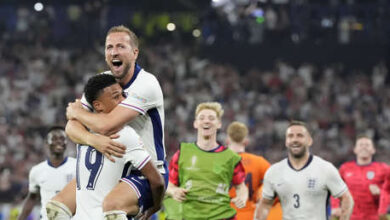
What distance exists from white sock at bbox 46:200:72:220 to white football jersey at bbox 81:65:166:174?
0.77 meters

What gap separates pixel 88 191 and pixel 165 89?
17253mm

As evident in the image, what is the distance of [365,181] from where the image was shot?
37.6 ft

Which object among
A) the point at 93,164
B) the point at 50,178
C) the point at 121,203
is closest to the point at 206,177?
the point at 50,178

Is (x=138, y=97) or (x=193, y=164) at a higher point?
(x=138, y=97)

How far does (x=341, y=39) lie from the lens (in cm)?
2350

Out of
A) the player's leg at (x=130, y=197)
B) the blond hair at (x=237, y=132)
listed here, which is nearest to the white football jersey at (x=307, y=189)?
the blond hair at (x=237, y=132)

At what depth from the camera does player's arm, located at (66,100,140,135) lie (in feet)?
18.4

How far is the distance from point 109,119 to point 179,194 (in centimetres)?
321

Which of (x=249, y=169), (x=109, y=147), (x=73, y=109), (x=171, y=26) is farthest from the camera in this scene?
(x=171, y=26)

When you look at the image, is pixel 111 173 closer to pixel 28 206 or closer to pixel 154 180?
pixel 154 180

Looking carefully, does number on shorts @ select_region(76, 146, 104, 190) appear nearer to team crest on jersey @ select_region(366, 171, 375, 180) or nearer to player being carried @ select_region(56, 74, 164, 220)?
player being carried @ select_region(56, 74, 164, 220)

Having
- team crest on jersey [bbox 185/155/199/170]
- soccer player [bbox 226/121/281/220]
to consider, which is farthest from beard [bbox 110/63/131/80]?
soccer player [bbox 226/121/281/220]

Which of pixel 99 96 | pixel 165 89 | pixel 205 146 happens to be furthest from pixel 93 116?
pixel 165 89

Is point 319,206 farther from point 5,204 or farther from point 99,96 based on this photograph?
point 5,204
